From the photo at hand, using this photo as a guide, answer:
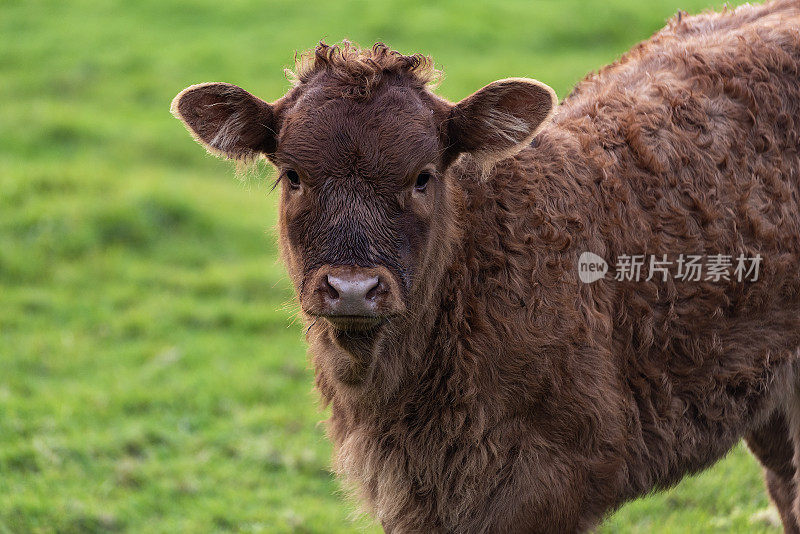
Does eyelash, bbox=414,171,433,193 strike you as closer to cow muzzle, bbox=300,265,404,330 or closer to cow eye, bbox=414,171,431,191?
cow eye, bbox=414,171,431,191

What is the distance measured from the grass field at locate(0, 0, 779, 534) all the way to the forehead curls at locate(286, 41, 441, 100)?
0.63 m

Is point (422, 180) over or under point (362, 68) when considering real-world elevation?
under

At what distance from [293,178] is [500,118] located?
0.83 m

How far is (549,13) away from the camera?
15344mm

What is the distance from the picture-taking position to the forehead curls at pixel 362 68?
354 centimetres

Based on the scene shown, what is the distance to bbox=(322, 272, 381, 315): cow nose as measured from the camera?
316 centimetres

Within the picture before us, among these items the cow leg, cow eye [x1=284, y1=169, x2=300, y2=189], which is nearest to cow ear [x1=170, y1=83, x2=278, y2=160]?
cow eye [x1=284, y1=169, x2=300, y2=189]

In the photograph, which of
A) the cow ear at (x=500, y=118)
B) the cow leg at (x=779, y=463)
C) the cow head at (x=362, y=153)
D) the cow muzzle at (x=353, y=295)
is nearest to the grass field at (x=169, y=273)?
the cow leg at (x=779, y=463)

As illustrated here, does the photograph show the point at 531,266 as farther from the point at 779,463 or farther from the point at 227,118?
the point at 779,463

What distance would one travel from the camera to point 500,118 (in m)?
3.65

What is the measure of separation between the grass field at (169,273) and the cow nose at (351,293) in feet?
3.03

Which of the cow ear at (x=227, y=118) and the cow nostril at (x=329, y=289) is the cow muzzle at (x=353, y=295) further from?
the cow ear at (x=227, y=118)

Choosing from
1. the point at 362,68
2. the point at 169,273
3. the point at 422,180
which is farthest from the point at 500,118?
the point at 169,273

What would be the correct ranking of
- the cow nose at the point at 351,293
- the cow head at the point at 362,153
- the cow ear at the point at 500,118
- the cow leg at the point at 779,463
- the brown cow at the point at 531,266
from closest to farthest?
the cow nose at the point at 351,293 → the cow head at the point at 362,153 → the brown cow at the point at 531,266 → the cow ear at the point at 500,118 → the cow leg at the point at 779,463
